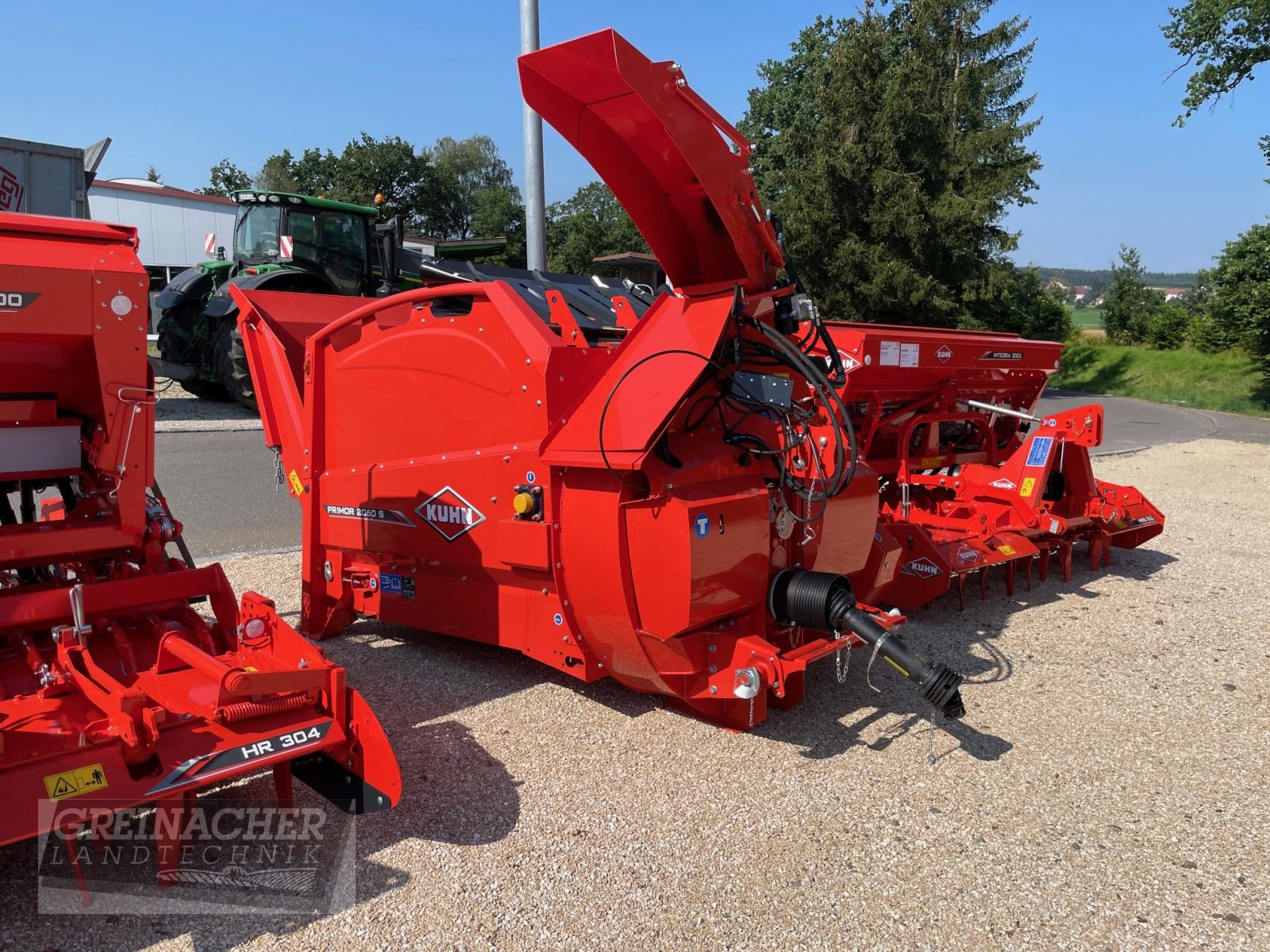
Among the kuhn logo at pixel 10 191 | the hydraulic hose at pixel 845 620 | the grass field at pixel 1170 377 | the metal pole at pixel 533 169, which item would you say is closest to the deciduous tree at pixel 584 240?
the grass field at pixel 1170 377

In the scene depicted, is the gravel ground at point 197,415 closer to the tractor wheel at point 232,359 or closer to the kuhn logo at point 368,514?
the tractor wheel at point 232,359

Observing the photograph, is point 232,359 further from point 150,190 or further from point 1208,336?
point 1208,336

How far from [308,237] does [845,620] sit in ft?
35.9

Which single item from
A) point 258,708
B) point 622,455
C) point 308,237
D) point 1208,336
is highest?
point 308,237

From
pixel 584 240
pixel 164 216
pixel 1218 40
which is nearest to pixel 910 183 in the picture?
pixel 1218 40

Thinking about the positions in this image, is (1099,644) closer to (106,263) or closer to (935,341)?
(935,341)

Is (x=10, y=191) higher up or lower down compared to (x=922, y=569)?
higher up

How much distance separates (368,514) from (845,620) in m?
2.43

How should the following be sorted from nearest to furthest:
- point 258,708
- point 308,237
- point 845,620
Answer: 1. point 258,708
2. point 845,620
3. point 308,237

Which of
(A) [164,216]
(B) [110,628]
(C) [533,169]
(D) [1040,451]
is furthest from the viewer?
(A) [164,216]

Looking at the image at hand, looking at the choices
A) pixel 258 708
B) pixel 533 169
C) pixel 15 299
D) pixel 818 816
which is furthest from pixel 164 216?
pixel 818 816

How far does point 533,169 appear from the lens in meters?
9.25

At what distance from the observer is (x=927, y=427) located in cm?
635

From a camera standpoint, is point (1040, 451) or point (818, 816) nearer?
point (818, 816)
